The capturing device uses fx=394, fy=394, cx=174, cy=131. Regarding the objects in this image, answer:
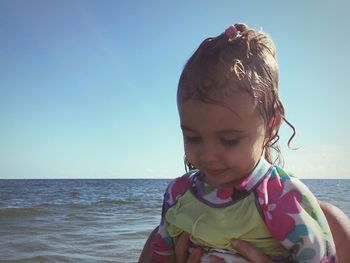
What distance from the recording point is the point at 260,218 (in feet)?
6.10

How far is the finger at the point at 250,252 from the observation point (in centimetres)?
182

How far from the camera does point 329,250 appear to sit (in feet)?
5.80

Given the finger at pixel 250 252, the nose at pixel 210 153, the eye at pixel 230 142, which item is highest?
the eye at pixel 230 142

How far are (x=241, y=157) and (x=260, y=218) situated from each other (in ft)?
0.99

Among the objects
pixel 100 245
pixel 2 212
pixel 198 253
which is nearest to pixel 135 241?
pixel 100 245

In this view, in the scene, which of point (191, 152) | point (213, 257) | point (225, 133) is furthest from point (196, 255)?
point (225, 133)

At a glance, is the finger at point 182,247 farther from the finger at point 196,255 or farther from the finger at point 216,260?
the finger at point 216,260

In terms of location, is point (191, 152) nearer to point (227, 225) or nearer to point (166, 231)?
point (227, 225)

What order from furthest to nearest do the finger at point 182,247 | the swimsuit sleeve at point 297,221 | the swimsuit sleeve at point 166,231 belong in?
the swimsuit sleeve at point 166,231 < the finger at point 182,247 < the swimsuit sleeve at point 297,221

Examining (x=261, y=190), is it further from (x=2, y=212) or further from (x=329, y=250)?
(x=2, y=212)

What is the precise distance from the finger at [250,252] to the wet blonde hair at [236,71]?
1.83 ft

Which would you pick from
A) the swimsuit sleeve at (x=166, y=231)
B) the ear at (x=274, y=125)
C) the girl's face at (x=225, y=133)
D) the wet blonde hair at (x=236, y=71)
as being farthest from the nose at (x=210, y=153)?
the swimsuit sleeve at (x=166, y=231)

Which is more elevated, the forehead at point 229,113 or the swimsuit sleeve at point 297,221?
the forehead at point 229,113

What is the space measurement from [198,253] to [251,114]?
2.47ft
